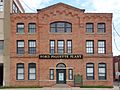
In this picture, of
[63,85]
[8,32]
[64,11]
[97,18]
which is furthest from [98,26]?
[8,32]

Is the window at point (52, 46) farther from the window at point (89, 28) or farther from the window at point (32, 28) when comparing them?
the window at point (89, 28)

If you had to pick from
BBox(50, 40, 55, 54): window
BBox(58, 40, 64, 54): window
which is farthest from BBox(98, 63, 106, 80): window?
BBox(50, 40, 55, 54): window

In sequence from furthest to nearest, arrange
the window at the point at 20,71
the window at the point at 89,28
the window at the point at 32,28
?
1. the window at the point at 89,28
2. the window at the point at 32,28
3. the window at the point at 20,71

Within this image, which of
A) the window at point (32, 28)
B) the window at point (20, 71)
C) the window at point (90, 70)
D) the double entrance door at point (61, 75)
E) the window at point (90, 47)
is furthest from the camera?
the window at point (32, 28)

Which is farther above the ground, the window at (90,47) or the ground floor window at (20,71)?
the window at (90,47)

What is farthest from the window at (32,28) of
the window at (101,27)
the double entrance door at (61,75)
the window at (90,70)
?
the window at (101,27)

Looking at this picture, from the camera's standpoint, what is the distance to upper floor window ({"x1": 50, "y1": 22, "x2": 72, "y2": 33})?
52281 millimetres

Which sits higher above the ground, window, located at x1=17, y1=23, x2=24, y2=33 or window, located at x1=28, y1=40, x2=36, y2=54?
window, located at x1=17, y1=23, x2=24, y2=33

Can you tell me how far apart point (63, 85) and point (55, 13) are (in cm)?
1170

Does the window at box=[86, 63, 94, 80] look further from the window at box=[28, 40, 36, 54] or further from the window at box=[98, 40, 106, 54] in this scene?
the window at box=[28, 40, 36, 54]

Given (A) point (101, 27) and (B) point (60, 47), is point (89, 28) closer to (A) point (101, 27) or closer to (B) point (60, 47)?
(A) point (101, 27)

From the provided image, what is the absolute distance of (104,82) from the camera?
51.4m

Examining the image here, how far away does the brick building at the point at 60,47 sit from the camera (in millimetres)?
51375

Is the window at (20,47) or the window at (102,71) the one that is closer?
the window at (102,71)
